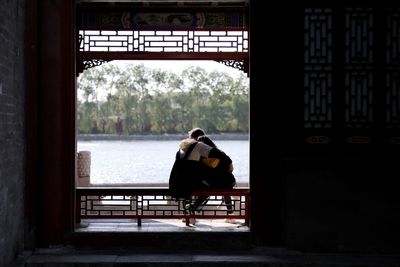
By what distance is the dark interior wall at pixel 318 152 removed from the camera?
23.4ft

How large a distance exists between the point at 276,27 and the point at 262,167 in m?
1.49

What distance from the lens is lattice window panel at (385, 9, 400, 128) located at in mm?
7156

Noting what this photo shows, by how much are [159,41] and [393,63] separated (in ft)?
8.47

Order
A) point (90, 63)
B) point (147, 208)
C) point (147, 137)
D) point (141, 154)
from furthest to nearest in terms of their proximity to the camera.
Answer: point (147, 137) → point (141, 154) → point (147, 208) → point (90, 63)

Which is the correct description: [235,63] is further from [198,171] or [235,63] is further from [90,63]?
[90,63]

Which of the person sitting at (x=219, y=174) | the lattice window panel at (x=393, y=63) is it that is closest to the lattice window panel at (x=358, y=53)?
the lattice window panel at (x=393, y=63)

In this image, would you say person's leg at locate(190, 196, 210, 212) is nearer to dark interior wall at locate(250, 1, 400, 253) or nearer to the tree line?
dark interior wall at locate(250, 1, 400, 253)

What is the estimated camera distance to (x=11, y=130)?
6.46 m

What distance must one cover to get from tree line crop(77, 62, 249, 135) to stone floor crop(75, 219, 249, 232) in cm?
2796

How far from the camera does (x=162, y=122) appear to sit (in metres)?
39.1

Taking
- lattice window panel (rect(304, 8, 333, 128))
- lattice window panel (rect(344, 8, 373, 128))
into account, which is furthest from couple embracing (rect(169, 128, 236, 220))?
lattice window panel (rect(344, 8, 373, 128))

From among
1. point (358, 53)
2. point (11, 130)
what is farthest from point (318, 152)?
point (11, 130)

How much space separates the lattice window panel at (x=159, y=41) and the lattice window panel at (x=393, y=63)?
1592mm

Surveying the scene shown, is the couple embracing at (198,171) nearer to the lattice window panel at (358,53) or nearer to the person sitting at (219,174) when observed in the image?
the person sitting at (219,174)
